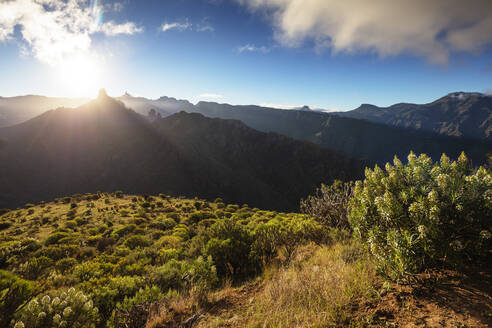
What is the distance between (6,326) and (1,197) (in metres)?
78.4

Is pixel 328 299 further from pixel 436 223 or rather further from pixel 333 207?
pixel 333 207

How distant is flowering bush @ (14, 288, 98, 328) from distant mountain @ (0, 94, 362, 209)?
59028mm

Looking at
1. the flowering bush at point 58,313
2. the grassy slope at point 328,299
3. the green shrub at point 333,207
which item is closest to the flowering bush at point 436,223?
the grassy slope at point 328,299

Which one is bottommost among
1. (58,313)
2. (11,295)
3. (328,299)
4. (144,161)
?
(144,161)

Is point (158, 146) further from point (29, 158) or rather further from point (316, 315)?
point (316, 315)

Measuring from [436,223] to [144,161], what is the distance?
76.1 metres

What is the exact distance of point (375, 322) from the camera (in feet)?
9.14

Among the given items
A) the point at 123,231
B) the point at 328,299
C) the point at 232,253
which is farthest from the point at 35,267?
the point at 328,299

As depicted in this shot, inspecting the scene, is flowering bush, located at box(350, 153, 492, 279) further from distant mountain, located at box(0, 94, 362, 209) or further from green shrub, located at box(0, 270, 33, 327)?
distant mountain, located at box(0, 94, 362, 209)

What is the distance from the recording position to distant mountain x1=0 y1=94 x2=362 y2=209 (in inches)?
2331

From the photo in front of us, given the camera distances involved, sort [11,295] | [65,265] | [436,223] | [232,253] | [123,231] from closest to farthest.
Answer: [11,295] < [436,223] < [232,253] < [65,265] < [123,231]

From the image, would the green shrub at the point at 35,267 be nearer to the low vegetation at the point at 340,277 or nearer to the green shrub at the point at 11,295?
the low vegetation at the point at 340,277

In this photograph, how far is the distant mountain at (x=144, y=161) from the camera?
59219mm

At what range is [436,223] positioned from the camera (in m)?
3.03
